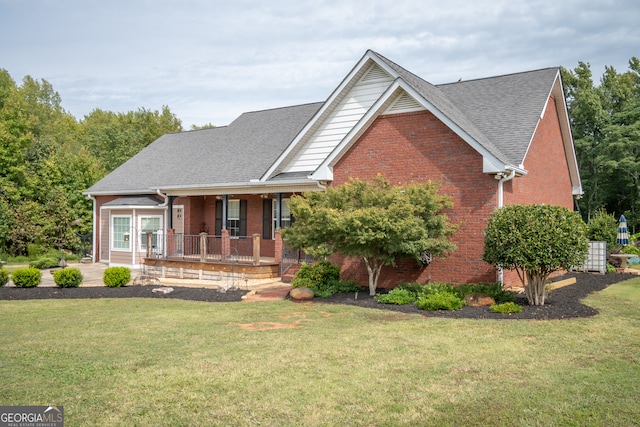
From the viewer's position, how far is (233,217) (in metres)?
23.5

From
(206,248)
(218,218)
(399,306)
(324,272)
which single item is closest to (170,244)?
(206,248)

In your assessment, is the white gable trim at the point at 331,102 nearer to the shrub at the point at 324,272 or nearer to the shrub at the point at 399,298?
the shrub at the point at 324,272

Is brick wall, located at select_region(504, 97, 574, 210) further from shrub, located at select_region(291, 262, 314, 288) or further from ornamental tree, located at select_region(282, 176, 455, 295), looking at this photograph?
shrub, located at select_region(291, 262, 314, 288)

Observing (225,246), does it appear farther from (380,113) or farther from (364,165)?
(380,113)

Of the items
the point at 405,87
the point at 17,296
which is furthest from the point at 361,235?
the point at 17,296

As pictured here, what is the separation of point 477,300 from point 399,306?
6.16 ft

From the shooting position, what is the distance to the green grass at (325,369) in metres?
5.57

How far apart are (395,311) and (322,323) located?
2216 mm

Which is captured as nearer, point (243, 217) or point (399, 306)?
point (399, 306)

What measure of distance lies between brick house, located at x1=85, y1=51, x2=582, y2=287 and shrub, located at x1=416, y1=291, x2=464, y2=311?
88.5 inches

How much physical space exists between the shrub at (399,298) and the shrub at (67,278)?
10.2 meters

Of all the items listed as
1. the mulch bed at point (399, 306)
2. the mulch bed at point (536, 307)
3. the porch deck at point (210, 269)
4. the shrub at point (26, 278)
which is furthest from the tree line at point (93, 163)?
the mulch bed at point (536, 307)

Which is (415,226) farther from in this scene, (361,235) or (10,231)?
(10,231)

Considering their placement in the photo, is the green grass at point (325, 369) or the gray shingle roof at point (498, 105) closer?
the green grass at point (325, 369)
